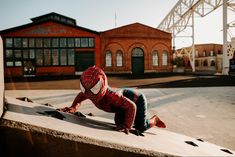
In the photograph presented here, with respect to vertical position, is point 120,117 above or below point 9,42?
below

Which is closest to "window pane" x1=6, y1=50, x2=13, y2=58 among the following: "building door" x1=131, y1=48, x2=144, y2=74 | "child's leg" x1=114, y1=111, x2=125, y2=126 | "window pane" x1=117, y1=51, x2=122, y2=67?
"window pane" x1=117, y1=51, x2=122, y2=67

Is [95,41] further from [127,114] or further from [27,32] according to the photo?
[127,114]

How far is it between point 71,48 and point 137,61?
940 cm

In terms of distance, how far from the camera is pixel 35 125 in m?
1.09

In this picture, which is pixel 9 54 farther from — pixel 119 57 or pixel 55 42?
pixel 119 57

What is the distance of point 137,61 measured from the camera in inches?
1094

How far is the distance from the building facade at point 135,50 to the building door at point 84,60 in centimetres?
159

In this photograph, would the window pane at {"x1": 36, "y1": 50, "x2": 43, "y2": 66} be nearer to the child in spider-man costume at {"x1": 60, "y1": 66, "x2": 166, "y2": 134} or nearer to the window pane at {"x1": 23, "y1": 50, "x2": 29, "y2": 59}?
the window pane at {"x1": 23, "y1": 50, "x2": 29, "y2": 59}

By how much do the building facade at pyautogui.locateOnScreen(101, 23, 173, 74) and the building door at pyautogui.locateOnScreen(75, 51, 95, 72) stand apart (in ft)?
5.22

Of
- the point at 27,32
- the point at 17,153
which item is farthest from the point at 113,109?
the point at 27,32

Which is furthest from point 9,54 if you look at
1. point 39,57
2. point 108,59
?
point 108,59

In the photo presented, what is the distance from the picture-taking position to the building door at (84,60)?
1001 inches

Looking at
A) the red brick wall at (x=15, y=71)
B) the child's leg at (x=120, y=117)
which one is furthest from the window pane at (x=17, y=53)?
the child's leg at (x=120, y=117)

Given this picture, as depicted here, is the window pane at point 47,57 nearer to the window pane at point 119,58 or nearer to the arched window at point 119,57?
the arched window at point 119,57
